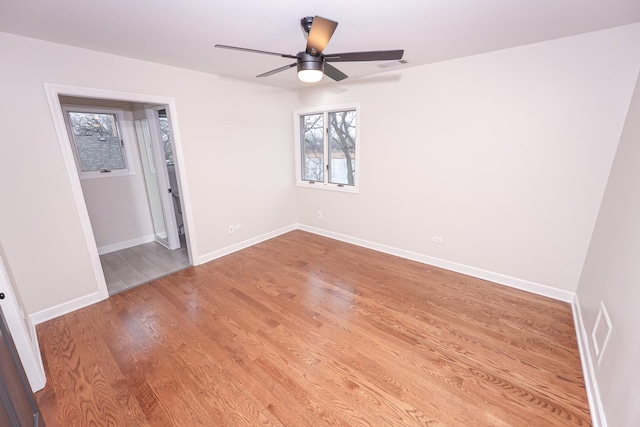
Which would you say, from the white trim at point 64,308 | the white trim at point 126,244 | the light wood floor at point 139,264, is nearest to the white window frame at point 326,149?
the light wood floor at point 139,264

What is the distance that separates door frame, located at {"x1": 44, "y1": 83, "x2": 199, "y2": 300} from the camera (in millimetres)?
2283

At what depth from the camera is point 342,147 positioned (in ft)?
13.2

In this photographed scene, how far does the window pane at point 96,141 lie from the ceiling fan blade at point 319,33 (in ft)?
11.6

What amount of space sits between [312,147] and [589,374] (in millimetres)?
3984

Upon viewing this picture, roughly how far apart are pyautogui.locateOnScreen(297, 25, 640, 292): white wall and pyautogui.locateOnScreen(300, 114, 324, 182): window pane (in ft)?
2.07

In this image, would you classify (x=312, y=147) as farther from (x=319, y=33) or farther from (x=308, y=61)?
(x=319, y=33)

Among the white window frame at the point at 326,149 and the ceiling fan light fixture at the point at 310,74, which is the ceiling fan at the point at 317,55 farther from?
the white window frame at the point at 326,149

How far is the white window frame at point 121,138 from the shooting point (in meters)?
3.39

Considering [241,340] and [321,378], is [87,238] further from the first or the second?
[321,378]

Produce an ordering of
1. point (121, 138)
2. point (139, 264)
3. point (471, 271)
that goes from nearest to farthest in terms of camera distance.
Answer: point (471, 271), point (139, 264), point (121, 138)

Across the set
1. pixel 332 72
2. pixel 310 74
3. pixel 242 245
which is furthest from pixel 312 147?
pixel 310 74

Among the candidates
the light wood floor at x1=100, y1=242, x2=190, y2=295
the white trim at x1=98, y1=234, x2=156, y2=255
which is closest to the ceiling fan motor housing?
the light wood floor at x1=100, y1=242, x2=190, y2=295

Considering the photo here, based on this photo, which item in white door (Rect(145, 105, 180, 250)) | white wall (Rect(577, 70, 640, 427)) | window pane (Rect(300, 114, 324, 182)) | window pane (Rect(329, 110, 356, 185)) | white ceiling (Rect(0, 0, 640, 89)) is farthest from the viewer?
window pane (Rect(300, 114, 324, 182))

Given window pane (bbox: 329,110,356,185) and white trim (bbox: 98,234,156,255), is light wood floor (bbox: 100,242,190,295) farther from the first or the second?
window pane (bbox: 329,110,356,185)
